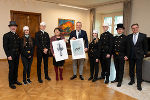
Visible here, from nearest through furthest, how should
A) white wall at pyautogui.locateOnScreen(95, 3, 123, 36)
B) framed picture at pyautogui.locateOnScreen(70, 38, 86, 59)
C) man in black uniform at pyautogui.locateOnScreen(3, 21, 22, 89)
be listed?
man in black uniform at pyautogui.locateOnScreen(3, 21, 22, 89) < framed picture at pyautogui.locateOnScreen(70, 38, 86, 59) < white wall at pyautogui.locateOnScreen(95, 3, 123, 36)

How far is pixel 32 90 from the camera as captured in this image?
3.32 m

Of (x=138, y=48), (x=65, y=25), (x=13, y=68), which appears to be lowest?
(x=13, y=68)

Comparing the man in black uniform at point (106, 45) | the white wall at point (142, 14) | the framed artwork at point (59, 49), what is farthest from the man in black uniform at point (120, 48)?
the white wall at point (142, 14)

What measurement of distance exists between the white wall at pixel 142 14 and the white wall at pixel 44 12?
3605 millimetres

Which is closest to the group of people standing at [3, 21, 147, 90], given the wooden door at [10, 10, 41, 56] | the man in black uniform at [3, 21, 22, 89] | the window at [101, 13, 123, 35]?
the man in black uniform at [3, 21, 22, 89]

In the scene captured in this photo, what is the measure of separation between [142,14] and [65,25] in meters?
4.61

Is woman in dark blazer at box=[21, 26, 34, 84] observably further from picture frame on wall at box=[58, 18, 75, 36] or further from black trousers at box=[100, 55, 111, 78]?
picture frame on wall at box=[58, 18, 75, 36]

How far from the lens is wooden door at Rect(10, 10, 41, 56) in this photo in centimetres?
724

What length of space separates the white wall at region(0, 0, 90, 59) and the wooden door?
22 cm

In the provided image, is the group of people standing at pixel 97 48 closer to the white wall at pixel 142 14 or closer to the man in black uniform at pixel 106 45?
the man in black uniform at pixel 106 45

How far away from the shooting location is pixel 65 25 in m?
9.09

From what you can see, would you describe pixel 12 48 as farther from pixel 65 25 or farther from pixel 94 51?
pixel 65 25

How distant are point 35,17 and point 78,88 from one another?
18.8 ft

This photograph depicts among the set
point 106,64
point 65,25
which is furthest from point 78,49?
point 65,25
